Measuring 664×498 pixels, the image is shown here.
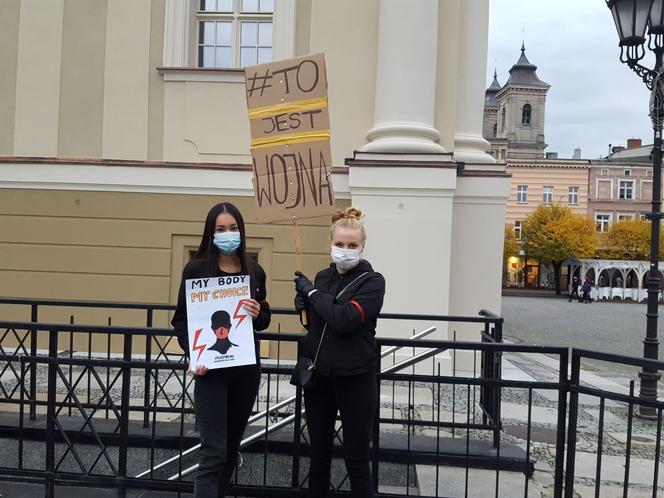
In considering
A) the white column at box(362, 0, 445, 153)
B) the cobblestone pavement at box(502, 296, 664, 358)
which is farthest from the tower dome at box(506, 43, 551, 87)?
the white column at box(362, 0, 445, 153)

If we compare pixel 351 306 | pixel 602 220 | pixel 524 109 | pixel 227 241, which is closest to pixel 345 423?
pixel 351 306

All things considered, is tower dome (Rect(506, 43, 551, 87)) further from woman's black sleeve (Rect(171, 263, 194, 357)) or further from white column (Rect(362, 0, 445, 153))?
woman's black sleeve (Rect(171, 263, 194, 357))

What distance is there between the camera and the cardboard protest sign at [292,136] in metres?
3.85

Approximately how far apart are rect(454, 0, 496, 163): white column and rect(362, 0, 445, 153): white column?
1.05m

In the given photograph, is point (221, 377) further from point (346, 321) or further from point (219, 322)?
point (346, 321)

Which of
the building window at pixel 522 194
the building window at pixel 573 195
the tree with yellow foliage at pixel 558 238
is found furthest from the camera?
the building window at pixel 573 195

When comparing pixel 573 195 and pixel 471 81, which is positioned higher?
pixel 573 195

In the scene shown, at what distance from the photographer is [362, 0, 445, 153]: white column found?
7840 millimetres

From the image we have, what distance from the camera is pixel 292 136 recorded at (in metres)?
3.89

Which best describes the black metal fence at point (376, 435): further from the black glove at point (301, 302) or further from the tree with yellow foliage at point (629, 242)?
the tree with yellow foliage at point (629, 242)

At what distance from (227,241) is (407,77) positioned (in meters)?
5.58

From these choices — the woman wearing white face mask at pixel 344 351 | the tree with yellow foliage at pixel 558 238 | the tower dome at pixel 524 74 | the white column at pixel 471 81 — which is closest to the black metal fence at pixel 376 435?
the woman wearing white face mask at pixel 344 351

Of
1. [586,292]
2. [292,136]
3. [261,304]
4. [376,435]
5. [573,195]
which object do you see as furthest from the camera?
[573,195]

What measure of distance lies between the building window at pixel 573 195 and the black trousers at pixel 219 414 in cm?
6080
